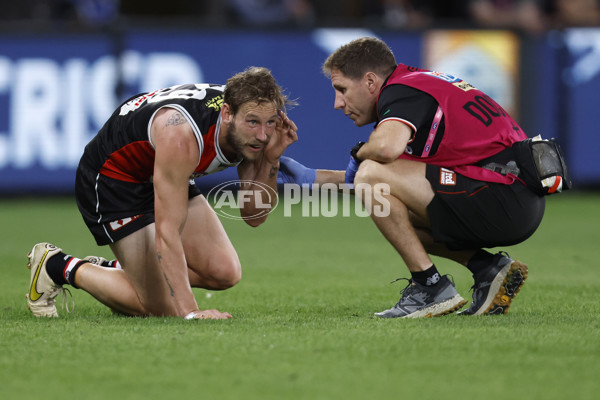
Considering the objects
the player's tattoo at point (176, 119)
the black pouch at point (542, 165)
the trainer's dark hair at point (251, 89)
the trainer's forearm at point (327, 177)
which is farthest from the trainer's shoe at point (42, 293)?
the black pouch at point (542, 165)

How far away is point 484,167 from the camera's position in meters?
A: 5.29

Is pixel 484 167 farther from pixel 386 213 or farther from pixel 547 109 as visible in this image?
pixel 547 109

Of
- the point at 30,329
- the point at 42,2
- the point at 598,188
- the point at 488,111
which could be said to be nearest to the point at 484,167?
the point at 488,111

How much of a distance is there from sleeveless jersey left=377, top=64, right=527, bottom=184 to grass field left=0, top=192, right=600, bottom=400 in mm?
832

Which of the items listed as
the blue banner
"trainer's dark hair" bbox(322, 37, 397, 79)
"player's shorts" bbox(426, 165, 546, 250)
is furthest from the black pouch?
the blue banner

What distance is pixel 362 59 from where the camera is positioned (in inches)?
211

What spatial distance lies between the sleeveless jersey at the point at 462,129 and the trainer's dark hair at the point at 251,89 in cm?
61

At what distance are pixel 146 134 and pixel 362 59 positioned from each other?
126cm

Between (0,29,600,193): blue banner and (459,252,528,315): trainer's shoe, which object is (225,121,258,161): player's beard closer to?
(459,252,528,315): trainer's shoe

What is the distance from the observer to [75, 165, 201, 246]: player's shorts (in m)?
5.56

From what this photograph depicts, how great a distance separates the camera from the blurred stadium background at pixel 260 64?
11812 millimetres

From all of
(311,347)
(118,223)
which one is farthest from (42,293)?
(311,347)

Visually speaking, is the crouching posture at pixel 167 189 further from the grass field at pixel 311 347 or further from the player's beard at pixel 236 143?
the grass field at pixel 311 347

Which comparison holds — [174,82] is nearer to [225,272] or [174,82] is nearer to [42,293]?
[225,272]
